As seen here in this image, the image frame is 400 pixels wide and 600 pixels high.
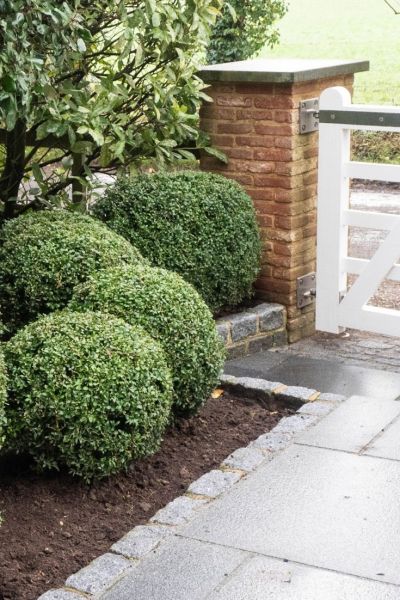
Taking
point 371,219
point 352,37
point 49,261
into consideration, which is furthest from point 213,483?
point 352,37

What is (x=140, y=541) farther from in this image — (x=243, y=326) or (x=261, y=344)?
(x=261, y=344)

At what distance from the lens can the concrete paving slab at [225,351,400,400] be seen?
5832 mm

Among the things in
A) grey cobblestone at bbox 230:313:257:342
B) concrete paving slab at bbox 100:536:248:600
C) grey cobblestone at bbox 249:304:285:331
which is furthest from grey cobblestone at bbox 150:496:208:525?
grey cobblestone at bbox 249:304:285:331

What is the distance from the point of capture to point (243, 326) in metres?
6.52

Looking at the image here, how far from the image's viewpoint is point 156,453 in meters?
4.75

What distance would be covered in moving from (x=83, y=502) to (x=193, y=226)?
244 centimetres

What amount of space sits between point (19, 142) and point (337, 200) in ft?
7.05

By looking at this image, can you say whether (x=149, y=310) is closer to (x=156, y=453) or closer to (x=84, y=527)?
(x=156, y=453)

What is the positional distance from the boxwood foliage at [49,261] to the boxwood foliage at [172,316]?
0.24 m

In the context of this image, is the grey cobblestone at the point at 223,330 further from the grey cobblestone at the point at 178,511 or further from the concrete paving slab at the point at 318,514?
the grey cobblestone at the point at 178,511

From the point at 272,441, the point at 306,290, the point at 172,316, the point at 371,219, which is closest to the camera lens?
the point at 172,316

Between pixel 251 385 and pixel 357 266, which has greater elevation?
pixel 357 266

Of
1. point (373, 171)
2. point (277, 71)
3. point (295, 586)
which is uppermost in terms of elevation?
point (277, 71)

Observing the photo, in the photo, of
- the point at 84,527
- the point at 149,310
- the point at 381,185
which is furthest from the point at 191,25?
the point at 381,185
